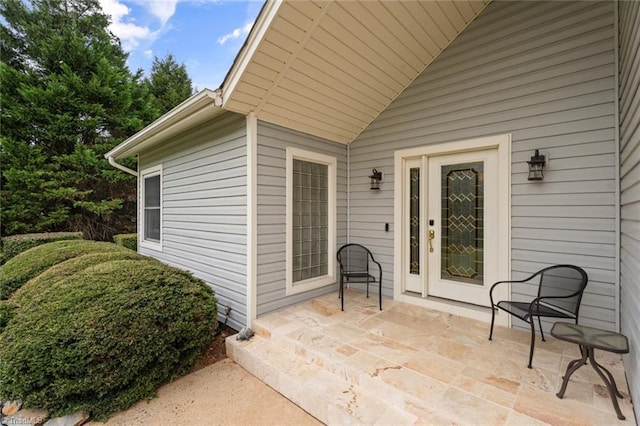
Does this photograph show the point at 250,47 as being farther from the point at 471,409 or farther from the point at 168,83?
the point at 168,83

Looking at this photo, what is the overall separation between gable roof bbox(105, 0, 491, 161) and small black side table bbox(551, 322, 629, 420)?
3182 mm

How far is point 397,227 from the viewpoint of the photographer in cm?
395

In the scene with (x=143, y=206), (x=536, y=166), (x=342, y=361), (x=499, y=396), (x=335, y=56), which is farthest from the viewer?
(x=143, y=206)

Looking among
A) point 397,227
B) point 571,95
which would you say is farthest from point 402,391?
point 571,95

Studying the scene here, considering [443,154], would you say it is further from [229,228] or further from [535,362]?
[229,228]

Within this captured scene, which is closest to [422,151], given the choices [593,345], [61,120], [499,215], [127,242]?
[499,215]

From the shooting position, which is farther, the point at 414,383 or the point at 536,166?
the point at 536,166

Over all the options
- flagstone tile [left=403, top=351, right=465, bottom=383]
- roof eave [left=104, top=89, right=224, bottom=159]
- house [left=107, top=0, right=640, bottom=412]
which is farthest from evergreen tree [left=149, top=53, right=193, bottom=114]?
flagstone tile [left=403, top=351, right=465, bottom=383]

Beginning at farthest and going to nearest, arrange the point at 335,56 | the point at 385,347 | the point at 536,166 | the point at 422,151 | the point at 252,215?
the point at 422,151, the point at 252,215, the point at 335,56, the point at 536,166, the point at 385,347

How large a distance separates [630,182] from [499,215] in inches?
46.8

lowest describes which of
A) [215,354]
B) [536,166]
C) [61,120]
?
[215,354]

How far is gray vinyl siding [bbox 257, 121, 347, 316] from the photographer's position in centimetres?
343

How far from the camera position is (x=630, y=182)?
79.3 inches

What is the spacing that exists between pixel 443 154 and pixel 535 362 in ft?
7.95
